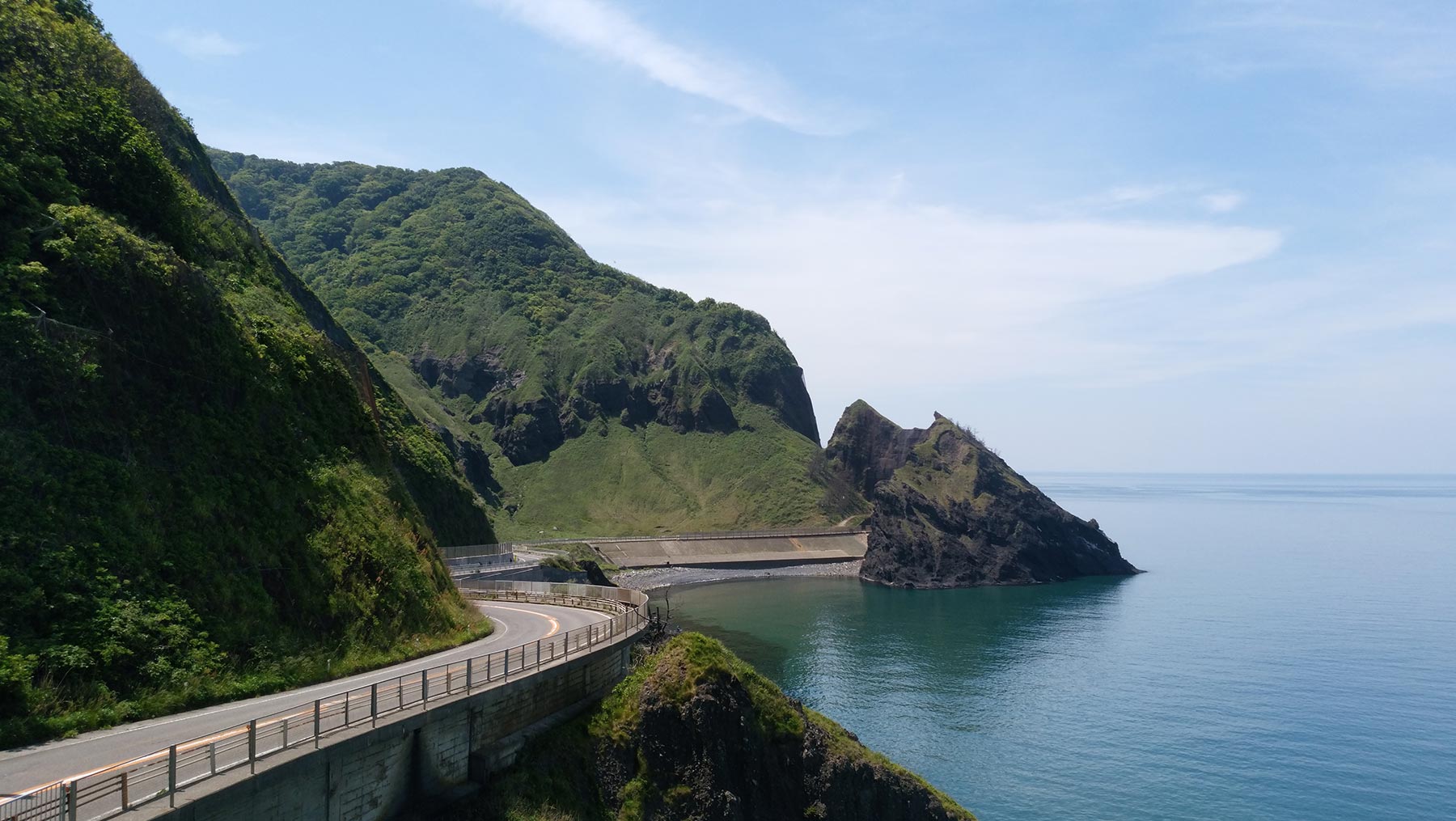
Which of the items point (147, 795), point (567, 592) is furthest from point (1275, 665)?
point (147, 795)

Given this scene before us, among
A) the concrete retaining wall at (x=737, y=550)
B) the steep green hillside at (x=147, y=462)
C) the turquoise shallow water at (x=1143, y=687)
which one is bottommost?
the turquoise shallow water at (x=1143, y=687)

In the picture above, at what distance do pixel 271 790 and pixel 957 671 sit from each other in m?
74.1

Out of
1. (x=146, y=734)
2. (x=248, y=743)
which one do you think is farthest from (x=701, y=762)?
(x=146, y=734)

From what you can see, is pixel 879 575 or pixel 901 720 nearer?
pixel 901 720

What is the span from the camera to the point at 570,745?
30.8 metres

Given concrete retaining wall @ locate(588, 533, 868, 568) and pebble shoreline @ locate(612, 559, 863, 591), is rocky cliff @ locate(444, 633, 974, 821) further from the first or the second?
concrete retaining wall @ locate(588, 533, 868, 568)

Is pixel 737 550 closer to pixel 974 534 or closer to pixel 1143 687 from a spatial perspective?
pixel 974 534

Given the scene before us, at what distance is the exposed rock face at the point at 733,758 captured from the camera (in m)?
32.2

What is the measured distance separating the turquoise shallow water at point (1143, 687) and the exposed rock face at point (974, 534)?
14.3 meters

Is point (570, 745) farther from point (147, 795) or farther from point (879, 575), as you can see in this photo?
point (879, 575)

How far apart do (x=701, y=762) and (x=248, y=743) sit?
1736cm

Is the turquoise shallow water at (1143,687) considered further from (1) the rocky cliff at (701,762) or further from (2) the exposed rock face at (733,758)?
(1) the rocky cliff at (701,762)

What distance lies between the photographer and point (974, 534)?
160 m

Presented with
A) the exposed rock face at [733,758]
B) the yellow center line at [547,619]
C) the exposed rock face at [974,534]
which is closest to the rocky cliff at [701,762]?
the exposed rock face at [733,758]
